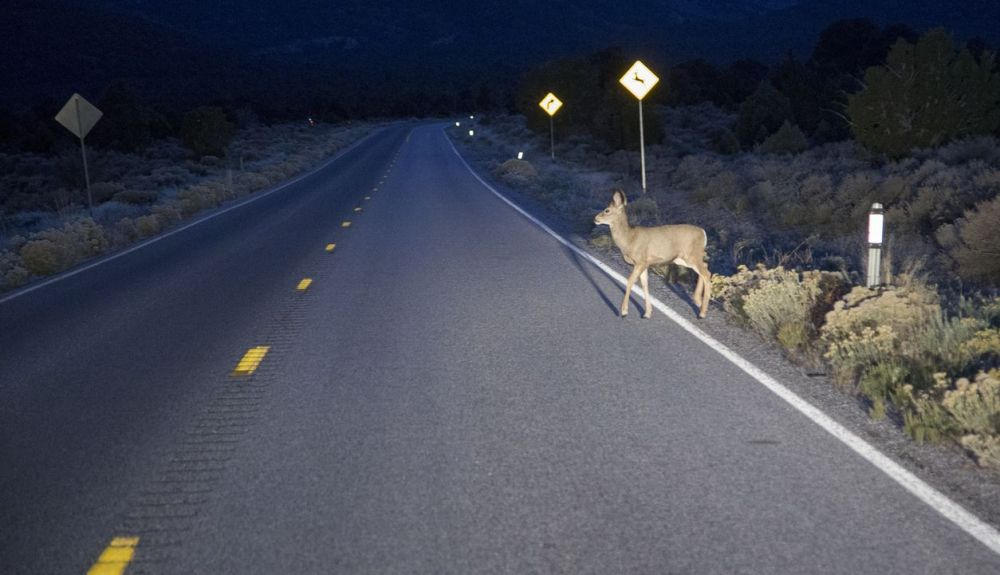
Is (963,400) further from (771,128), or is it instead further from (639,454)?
(771,128)

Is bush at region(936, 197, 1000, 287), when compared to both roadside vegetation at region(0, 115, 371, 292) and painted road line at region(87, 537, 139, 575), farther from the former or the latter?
roadside vegetation at region(0, 115, 371, 292)

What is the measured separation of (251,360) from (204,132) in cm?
5268

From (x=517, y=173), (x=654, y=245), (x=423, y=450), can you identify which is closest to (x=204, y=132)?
(x=517, y=173)

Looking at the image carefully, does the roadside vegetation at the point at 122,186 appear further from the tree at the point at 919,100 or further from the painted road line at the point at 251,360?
the tree at the point at 919,100

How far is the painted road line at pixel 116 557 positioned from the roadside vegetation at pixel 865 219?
15.5ft

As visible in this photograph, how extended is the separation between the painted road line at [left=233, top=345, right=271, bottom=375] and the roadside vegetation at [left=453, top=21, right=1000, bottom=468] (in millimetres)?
4762

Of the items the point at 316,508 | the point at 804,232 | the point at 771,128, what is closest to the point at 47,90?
the point at 771,128

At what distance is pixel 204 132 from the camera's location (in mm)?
57750

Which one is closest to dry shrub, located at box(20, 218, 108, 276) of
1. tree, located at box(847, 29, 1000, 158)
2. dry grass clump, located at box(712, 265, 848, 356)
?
dry grass clump, located at box(712, 265, 848, 356)

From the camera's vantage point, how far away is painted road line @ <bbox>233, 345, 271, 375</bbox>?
8.28m

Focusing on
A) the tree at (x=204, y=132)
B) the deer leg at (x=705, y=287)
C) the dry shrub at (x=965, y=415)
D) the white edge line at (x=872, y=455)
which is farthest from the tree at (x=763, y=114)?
the dry shrub at (x=965, y=415)

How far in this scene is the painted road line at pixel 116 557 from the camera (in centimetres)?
448

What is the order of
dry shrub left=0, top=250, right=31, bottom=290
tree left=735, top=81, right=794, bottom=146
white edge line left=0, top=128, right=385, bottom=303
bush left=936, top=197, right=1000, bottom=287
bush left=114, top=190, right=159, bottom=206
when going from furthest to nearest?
tree left=735, top=81, right=794, bottom=146, bush left=114, top=190, right=159, bottom=206, dry shrub left=0, top=250, right=31, bottom=290, white edge line left=0, top=128, right=385, bottom=303, bush left=936, top=197, right=1000, bottom=287

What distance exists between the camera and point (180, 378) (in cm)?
812
